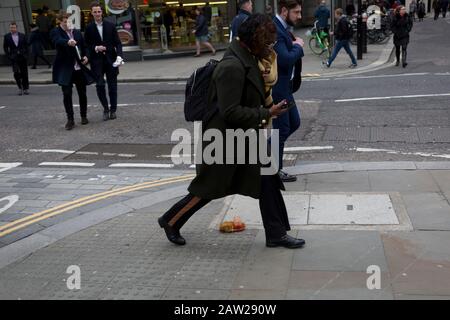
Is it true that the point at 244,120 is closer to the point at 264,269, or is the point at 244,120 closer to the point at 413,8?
the point at 264,269

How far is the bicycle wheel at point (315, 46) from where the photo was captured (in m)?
19.9

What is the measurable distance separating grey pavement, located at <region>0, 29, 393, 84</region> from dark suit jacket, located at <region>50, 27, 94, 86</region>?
706 cm

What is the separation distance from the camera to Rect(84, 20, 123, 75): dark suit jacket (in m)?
9.98

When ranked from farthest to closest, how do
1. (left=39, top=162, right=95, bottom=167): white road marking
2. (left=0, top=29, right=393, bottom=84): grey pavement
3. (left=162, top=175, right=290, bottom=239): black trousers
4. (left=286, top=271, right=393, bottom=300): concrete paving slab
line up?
1. (left=0, top=29, right=393, bottom=84): grey pavement
2. (left=39, top=162, right=95, bottom=167): white road marking
3. (left=162, top=175, right=290, bottom=239): black trousers
4. (left=286, top=271, right=393, bottom=300): concrete paving slab

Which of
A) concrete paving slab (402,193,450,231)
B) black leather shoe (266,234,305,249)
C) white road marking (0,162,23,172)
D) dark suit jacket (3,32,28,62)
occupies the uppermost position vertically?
dark suit jacket (3,32,28,62)

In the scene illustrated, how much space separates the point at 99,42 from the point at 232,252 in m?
6.61

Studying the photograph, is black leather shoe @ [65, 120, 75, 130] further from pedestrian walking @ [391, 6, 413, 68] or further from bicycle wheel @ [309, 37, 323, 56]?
bicycle wheel @ [309, 37, 323, 56]

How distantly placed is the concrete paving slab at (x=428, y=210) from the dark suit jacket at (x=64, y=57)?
6.12 meters

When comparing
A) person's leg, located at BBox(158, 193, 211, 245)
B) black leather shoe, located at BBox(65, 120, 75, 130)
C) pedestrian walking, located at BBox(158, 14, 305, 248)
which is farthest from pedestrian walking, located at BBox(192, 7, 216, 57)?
pedestrian walking, located at BBox(158, 14, 305, 248)

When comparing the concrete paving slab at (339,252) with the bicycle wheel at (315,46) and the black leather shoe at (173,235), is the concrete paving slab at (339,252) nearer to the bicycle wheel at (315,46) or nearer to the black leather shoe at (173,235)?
the black leather shoe at (173,235)

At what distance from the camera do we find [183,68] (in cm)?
1872

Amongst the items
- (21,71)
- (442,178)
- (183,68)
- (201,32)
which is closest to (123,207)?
(442,178)

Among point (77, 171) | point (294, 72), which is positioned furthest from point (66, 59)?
point (294, 72)

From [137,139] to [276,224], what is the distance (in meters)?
4.90
